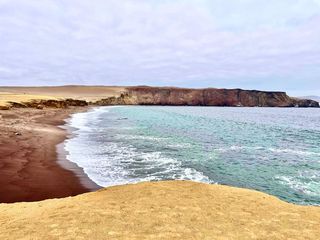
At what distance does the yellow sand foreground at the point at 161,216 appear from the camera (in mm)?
8805

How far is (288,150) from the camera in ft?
114

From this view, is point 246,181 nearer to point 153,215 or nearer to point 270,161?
point 270,161

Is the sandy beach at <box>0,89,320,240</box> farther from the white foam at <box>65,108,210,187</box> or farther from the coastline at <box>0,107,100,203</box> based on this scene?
the white foam at <box>65,108,210,187</box>

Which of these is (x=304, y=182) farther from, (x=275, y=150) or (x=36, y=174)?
(x=36, y=174)

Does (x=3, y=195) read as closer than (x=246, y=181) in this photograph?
Yes

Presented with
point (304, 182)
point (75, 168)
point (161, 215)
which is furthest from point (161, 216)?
point (304, 182)

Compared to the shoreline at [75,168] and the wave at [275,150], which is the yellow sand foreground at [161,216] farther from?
the wave at [275,150]

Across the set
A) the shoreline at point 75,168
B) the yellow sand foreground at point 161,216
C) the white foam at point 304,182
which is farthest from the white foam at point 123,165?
the yellow sand foreground at point 161,216

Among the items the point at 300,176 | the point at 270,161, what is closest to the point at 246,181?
the point at 300,176

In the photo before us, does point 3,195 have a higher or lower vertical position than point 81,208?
lower

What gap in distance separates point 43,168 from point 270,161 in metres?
18.5

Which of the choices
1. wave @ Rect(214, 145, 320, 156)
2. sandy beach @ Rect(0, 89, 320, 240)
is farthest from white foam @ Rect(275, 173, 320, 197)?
wave @ Rect(214, 145, 320, 156)

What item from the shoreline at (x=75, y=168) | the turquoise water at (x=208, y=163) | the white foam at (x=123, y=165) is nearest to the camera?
the shoreline at (x=75, y=168)

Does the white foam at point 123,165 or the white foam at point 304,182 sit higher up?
the white foam at point 304,182
